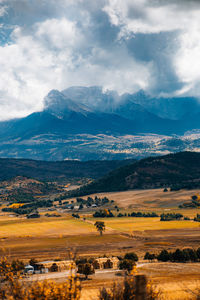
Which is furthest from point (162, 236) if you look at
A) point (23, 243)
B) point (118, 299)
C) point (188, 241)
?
point (118, 299)

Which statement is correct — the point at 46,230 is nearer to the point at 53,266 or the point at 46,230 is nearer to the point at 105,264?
the point at 53,266

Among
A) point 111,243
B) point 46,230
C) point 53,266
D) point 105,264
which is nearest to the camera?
point 53,266

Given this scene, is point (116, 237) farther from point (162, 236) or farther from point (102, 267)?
point (102, 267)

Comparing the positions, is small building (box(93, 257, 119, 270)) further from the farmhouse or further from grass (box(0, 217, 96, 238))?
grass (box(0, 217, 96, 238))

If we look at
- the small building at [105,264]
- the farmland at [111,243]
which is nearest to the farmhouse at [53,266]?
the farmland at [111,243]

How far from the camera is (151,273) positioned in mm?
54500

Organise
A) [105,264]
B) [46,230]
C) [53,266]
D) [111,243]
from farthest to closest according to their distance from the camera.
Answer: [46,230]
[111,243]
[105,264]
[53,266]

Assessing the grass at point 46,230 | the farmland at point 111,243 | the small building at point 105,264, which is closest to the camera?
the farmland at point 111,243

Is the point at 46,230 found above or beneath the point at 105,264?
beneath

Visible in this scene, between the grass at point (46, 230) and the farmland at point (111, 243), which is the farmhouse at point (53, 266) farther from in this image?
the grass at point (46, 230)

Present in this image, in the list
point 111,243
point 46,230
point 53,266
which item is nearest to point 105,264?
point 53,266

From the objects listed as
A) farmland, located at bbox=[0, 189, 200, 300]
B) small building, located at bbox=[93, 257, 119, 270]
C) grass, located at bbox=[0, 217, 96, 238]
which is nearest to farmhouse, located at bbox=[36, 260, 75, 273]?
farmland, located at bbox=[0, 189, 200, 300]

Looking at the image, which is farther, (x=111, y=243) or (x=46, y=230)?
(x=46, y=230)

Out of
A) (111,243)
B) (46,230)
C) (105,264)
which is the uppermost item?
(105,264)
